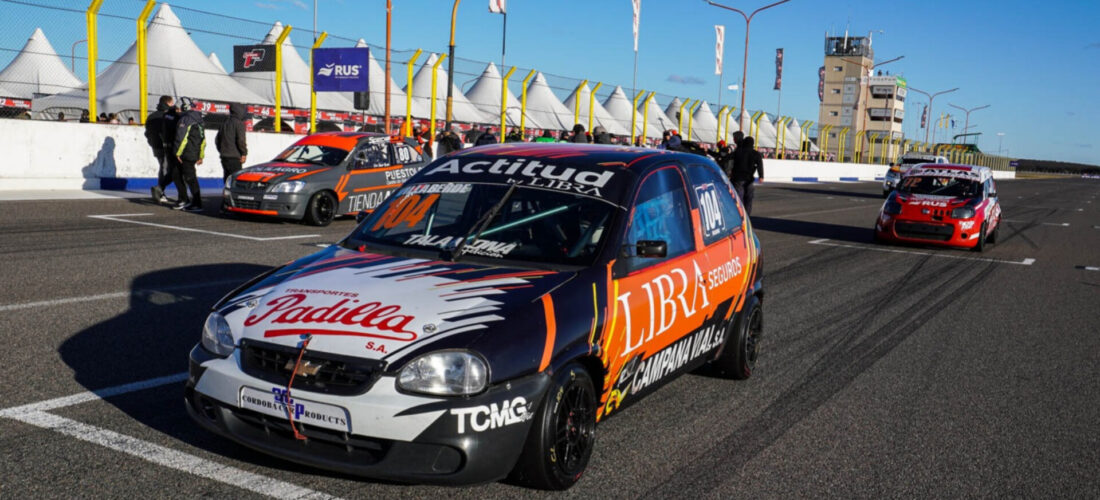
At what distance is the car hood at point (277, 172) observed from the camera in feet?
43.9

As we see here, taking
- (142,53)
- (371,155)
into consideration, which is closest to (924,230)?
(371,155)

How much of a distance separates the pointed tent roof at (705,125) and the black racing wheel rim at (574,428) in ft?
125

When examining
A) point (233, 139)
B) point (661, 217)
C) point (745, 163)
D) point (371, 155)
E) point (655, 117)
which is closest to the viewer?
point (661, 217)

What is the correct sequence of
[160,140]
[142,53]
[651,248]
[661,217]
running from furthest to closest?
[142,53]
[160,140]
[661,217]
[651,248]

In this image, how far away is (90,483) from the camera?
348 centimetres

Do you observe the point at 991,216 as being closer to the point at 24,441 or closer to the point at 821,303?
the point at 821,303

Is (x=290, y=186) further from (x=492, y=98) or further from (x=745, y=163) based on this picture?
(x=492, y=98)

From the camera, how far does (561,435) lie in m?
3.65

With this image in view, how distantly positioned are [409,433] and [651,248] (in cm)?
153

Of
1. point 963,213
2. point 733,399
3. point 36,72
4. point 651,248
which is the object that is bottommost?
point 733,399

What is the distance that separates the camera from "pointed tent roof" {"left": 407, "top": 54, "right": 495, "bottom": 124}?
26.1 meters

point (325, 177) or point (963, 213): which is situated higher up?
point (325, 177)

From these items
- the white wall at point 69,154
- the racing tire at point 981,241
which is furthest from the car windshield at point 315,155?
the racing tire at point 981,241

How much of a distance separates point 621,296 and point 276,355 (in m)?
1.51
